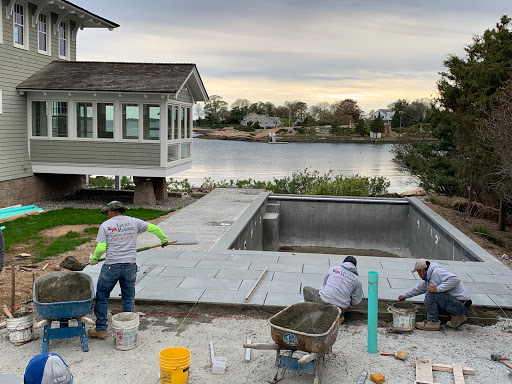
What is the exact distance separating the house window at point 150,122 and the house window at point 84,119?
196 cm

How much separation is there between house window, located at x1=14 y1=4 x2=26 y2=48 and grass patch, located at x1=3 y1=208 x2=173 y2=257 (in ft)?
19.4

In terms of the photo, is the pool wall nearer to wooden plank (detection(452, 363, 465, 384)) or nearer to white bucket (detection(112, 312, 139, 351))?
white bucket (detection(112, 312, 139, 351))

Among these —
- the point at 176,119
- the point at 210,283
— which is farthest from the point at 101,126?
the point at 210,283

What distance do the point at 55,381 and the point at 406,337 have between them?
5.43 metres

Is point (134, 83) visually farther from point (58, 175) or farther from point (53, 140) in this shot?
point (58, 175)

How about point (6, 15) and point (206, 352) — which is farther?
point (6, 15)

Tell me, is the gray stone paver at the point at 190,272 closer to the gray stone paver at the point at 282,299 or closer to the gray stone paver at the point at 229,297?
the gray stone paver at the point at 229,297

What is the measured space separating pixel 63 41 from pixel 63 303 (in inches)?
704

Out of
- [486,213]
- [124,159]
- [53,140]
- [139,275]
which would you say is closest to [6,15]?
[53,140]

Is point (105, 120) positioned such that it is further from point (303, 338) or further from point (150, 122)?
point (303, 338)

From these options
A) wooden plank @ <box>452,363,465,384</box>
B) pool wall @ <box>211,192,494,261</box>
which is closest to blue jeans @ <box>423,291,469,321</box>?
wooden plank @ <box>452,363,465,384</box>

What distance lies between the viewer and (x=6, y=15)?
58.5ft

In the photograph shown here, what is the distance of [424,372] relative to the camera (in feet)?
21.7

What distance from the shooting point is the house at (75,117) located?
61.8 feet
